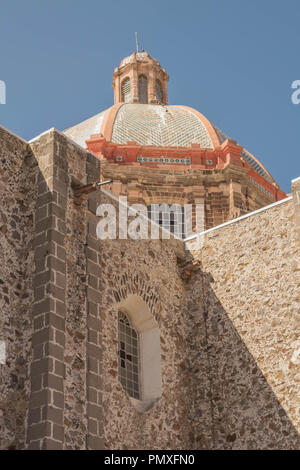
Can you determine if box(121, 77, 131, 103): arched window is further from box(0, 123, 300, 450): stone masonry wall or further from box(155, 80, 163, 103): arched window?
box(0, 123, 300, 450): stone masonry wall

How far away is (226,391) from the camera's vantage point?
12.8 metres

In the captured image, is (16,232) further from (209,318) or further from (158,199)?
(158,199)

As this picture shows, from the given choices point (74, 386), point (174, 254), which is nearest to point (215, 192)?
point (174, 254)

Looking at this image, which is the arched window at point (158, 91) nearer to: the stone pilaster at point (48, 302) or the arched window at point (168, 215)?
the arched window at point (168, 215)

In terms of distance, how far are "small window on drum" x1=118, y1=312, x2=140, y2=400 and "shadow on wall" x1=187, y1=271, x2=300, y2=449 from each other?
117cm

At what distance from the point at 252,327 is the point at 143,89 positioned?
1541 centimetres

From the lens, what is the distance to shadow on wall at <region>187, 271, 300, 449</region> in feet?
39.2

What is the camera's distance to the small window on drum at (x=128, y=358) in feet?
39.9

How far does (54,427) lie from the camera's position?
9.40m

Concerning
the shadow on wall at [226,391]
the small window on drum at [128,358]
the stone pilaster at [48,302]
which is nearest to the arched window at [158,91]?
the shadow on wall at [226,391]

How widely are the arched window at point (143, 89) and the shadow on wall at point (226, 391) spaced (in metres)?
13.6

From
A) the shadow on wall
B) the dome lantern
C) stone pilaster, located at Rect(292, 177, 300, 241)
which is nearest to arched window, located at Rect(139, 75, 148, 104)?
the dome lantern
